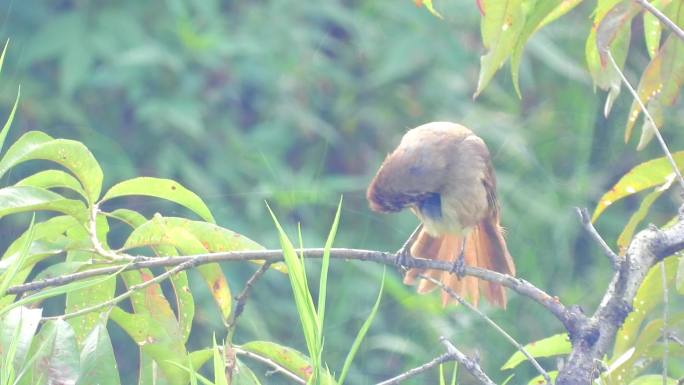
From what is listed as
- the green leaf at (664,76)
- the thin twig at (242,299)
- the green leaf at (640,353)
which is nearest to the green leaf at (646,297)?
the green leaf at (640,353)

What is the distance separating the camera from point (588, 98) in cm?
448

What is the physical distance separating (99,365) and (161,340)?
0.35 feet

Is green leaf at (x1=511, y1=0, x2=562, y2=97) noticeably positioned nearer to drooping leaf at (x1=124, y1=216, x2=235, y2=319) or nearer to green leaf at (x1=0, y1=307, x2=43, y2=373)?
drooping leaf at (x1=124, y1=216, x2=235, y2=319)

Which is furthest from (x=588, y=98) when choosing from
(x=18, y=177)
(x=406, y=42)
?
(x=18, y=177)

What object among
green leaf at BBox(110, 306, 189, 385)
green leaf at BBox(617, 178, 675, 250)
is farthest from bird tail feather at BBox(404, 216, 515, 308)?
green leaf at BBox(110, 306, 189, 385)

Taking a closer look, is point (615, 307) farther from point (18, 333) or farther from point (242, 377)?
point (18, 333)

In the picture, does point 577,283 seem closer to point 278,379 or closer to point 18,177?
point 278,379

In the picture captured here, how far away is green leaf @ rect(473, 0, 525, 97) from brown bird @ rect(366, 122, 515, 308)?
89 cm

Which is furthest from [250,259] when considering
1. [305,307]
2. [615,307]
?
[615,307]

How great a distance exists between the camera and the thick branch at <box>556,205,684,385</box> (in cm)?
136

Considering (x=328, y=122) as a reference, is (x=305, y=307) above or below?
above

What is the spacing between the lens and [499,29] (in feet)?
5.61

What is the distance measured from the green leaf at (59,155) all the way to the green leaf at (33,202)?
1.0 inches

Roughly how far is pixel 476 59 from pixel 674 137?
852 mm
